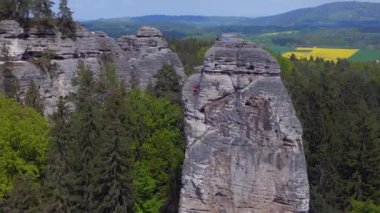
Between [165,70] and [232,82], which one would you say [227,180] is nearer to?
[232,82]

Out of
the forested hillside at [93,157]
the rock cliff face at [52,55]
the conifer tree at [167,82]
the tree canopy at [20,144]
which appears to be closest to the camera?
the forested hillside at [93,157]

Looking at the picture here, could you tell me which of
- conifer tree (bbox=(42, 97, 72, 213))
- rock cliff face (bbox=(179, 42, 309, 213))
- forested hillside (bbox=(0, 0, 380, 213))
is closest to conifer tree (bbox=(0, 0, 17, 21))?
forested hillside (bbox=(0, 0, 380, 213))

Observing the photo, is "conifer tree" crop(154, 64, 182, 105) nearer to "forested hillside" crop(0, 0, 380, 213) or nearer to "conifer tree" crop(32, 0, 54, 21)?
"forested hillside" crop(0, 0, 380, 213)

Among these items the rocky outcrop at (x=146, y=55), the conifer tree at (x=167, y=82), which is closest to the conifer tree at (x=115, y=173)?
the conifer tree at (x=167, y=82)

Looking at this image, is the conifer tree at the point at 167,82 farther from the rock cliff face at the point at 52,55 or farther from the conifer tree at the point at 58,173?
A: the conifer tree at the point at 58,173

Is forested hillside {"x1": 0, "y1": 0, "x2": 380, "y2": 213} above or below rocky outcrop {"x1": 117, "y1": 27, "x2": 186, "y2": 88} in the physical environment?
below

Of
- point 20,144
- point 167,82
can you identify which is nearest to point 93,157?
point 20,144

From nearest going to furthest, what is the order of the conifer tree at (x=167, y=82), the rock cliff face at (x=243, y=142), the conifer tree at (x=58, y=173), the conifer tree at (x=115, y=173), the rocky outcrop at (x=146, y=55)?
the rock cliff face at (x=243, y=142) < the conifer tree at (x=58, y=173) < the conifer tree at (x=115, y=173) < the conifer tree at (x=167, y=82) < the rocky outcrop at (x=146, y=55)
